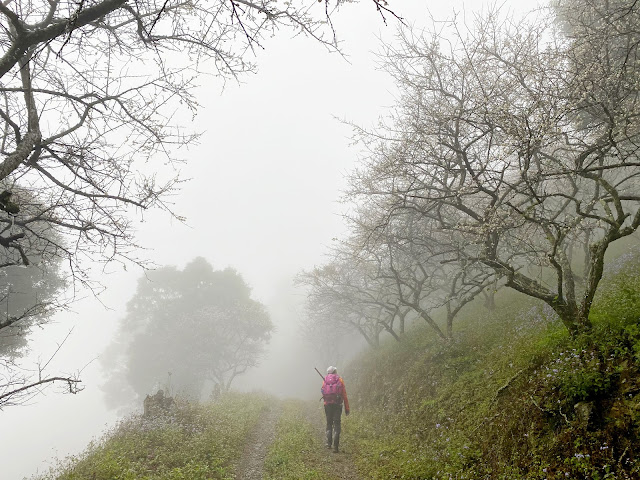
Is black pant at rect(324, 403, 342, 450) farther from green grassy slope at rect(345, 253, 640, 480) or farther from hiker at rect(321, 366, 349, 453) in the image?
green grassy slope at rect(345, 253, 640, 480)

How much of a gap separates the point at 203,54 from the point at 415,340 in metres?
16.1

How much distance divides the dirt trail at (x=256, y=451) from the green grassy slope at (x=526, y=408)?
2836mm

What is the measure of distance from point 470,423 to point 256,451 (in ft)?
22.4

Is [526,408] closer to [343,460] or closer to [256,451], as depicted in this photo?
[343,460]

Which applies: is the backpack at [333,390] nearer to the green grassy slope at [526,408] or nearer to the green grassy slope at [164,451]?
the green grassy slope at [526,408]

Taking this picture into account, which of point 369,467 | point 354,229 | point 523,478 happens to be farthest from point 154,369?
point 523,478

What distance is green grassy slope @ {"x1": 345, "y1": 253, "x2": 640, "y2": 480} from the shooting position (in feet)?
14.8

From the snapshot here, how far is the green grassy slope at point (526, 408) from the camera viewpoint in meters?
4.51

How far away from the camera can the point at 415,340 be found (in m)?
17.9

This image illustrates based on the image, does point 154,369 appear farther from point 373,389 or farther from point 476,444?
point 476,444

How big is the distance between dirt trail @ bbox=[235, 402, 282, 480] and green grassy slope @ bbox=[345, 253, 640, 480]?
2836 millimetres

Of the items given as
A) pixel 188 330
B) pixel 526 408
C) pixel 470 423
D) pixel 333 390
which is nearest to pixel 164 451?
pixel 333 390

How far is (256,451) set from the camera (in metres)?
11.0

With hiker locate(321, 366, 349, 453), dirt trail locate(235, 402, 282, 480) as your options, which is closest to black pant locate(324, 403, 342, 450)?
hiker locate(321, 366, 349, 453)
